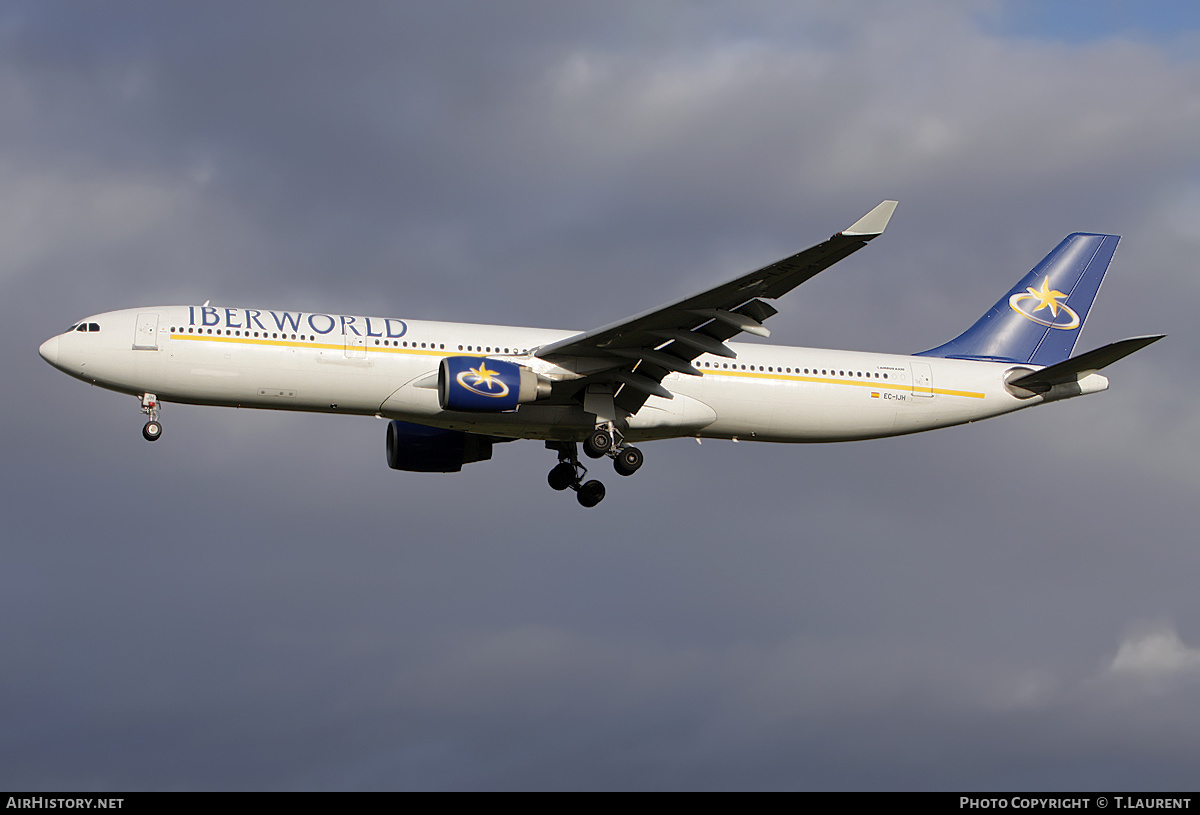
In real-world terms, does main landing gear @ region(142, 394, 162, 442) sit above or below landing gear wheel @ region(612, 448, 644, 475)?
above

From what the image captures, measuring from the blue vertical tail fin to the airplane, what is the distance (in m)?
1.46

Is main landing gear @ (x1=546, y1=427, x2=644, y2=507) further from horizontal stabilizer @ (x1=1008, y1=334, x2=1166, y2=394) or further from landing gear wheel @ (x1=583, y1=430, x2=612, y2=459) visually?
horizontal stabilizer @ (x1=1008, y1=334, x2=1166, y2=394)

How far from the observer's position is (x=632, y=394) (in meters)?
36.6

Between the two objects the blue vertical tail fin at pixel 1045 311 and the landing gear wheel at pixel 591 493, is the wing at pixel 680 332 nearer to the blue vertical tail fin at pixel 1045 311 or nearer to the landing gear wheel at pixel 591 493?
the landing gear wheel at pixel 591 493

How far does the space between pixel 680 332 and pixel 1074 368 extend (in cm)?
1170

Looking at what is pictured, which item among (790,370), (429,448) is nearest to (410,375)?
(429,448)

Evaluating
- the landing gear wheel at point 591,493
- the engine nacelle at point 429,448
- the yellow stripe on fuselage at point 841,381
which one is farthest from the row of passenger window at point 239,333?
the yellow stripe on fuselage at point 841,381

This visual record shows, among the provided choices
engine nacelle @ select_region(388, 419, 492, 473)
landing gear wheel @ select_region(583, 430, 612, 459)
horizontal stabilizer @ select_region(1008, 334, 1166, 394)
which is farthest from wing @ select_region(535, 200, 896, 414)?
horizontal stabilizer @ select_region(1008, 334, 1166, 394)

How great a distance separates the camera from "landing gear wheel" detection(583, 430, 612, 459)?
36.6m

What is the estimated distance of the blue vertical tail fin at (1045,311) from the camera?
41625 millimetres

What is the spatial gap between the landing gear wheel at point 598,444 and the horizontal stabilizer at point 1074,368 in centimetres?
1196

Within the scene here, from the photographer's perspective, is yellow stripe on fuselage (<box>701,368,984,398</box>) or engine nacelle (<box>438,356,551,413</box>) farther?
yellow stripe on fuselage (<box>701,368,984,398</box>)

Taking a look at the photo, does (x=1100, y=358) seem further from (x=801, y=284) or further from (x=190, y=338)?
(x=190, y=338)

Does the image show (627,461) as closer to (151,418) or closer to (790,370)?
(790,370)
